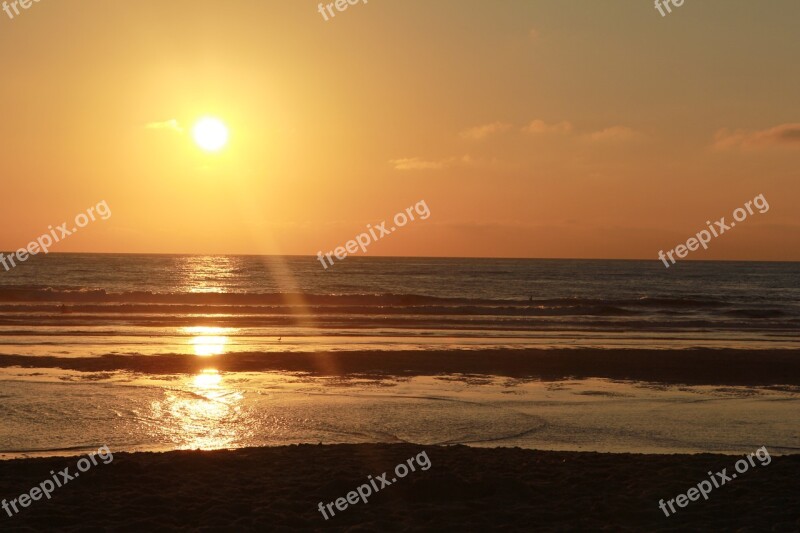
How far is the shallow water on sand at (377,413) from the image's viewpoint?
12078 millimetres

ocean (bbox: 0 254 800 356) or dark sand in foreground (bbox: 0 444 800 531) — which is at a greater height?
ocean (bbox: 0 254 800 356)

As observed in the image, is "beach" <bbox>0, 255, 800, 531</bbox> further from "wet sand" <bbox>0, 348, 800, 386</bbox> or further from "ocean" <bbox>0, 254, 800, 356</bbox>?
"ocean" <bbox>0, 254, 800, 356</bbox>

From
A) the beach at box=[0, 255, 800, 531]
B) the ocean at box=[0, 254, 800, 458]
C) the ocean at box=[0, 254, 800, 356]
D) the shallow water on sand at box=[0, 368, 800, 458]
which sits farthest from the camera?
the ocean at box=[0, 254, 800, 356]

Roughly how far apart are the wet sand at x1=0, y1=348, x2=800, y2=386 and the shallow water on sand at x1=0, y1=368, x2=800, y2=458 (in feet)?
4.10

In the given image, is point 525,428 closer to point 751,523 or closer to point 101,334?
point 751,523

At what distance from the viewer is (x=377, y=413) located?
47.0ft

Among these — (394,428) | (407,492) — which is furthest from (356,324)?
(407,492)

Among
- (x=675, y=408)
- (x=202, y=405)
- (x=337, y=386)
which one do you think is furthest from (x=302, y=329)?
(x=675, y=408)

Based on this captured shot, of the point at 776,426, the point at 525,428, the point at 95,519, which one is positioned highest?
the point at 95,519

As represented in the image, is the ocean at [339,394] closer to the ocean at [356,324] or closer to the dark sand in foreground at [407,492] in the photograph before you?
the ocean at [356,324]

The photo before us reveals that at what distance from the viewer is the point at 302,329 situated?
33844 mm

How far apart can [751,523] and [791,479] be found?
1.94 m

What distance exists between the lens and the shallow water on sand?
1208 cm

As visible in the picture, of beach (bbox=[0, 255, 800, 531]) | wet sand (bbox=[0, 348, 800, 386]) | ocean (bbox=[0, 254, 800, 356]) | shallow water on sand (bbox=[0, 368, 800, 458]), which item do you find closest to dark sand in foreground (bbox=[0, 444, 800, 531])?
beach (bbox=[0, 255, 800, 531])
